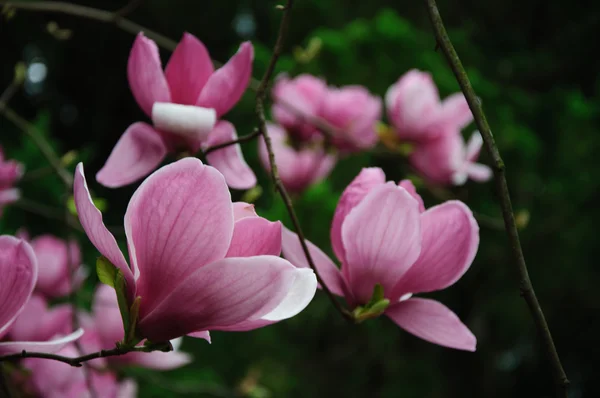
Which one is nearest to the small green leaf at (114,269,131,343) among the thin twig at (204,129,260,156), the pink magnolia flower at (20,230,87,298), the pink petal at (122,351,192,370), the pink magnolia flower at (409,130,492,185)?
the thin twig at (204,129,260,156)

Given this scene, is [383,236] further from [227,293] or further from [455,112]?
[455,112]

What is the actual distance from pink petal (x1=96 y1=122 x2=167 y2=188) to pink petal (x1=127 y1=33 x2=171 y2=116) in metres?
0.01

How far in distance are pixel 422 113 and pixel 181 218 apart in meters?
0.63

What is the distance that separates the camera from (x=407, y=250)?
1.10 feet

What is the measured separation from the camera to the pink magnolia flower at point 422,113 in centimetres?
85

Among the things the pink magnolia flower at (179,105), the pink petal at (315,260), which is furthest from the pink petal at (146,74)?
the pink petal at (315,260)

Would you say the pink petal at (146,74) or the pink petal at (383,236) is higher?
the pink petal at (146,74)

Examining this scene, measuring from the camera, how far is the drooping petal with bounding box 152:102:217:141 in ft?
1.24

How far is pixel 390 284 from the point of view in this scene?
34 cm

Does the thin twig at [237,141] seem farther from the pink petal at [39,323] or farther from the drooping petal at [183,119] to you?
the pink petal at [39,323]

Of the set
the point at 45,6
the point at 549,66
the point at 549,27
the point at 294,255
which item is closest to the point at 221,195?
the point at 294,255

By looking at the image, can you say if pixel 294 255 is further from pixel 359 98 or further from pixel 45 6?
pixel 359 98

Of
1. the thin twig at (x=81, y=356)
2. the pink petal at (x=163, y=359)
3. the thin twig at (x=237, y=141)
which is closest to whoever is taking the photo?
the thin twig at (x=81, y=356)

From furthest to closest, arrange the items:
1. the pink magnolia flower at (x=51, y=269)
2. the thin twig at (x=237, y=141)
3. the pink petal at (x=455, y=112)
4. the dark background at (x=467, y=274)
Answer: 1. the dark background at (x=467, y=274)
2. the pink petal at (x=455, y=112)
3. the pink magnolia flower at (x=51, y=269)
4. the thin twig at (x=237, y=141)
